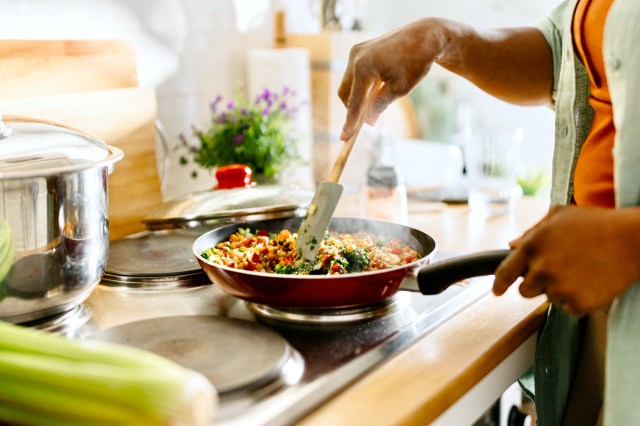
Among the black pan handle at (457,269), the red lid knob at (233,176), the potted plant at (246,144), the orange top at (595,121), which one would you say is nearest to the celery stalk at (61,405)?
the black pan handle at (457,269)

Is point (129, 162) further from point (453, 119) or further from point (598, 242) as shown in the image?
point (453, 119)

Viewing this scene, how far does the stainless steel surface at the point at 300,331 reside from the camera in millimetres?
717

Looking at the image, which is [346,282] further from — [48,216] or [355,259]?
[48,216]

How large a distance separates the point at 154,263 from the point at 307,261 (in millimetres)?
330

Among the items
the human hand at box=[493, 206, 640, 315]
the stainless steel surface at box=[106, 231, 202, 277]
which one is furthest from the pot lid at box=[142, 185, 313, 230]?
the human hand at box=[493, 206, 640, 315]

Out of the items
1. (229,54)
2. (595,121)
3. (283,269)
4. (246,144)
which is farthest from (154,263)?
(229,54)

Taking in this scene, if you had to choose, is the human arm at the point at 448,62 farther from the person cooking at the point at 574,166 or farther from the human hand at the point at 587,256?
the human hand at the point at 587,256

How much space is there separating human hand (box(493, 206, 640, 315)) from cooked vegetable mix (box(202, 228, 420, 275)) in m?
0.31

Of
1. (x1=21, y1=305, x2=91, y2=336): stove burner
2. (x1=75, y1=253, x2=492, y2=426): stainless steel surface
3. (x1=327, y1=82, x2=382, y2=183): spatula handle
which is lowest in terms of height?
(x1=75, y1=253, x2=492, y2=426): stainless steel surface

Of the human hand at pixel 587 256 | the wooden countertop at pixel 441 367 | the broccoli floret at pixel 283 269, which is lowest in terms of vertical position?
the wooden countertop at pixel 441 367

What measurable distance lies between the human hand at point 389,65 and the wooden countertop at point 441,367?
1.22 feet

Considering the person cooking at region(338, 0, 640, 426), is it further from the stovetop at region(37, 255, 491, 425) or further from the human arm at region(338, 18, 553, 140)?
the stovetop at region(37, 255, 491, 425)

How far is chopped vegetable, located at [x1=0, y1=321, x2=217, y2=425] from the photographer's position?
22.6 inches

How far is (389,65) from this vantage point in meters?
1.11
